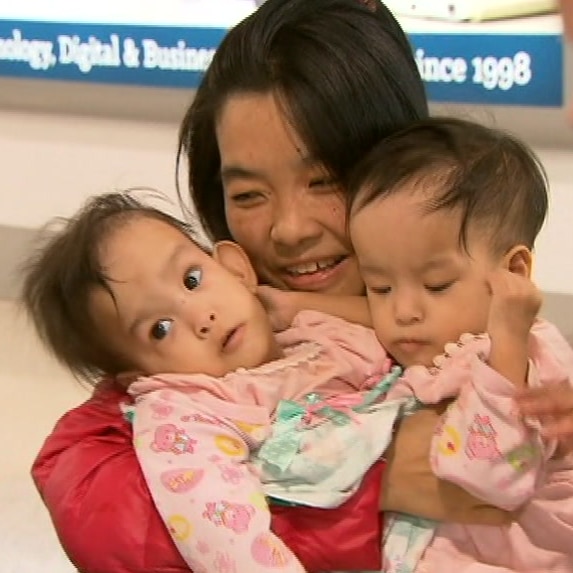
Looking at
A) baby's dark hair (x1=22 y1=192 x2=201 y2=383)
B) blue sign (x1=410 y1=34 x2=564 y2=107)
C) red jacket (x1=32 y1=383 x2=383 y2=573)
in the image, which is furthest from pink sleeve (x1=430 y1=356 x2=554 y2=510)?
blue sign (x1=410 y1=34 x2=564 y2=107)

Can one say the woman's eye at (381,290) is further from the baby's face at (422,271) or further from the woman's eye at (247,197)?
the woman's eye at (247,197)

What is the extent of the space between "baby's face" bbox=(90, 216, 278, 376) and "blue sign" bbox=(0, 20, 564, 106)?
1.12 metres

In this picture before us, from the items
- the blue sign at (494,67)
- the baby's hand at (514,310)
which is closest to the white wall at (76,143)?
the blue sign at (494,67)

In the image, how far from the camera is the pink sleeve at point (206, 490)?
965 millimetres

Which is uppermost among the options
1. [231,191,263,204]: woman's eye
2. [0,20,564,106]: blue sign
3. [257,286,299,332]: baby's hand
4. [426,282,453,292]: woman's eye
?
[0,20,564,106]: blue sign

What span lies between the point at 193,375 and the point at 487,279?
0.29 metres

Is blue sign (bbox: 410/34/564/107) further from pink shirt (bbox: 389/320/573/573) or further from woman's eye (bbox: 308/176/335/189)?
pink shirt (bbox: 389/320/573/573)

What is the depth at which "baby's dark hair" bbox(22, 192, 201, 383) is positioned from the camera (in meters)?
1.12

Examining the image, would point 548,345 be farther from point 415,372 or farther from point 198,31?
point 198,31

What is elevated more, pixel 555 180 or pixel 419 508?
pixel 555 180

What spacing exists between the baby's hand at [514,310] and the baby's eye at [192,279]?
308 millimetres

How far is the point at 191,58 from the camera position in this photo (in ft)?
7.56

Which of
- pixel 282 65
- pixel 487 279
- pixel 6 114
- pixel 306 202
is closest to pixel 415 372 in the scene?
pixel 487 279

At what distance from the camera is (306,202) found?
1.16m
